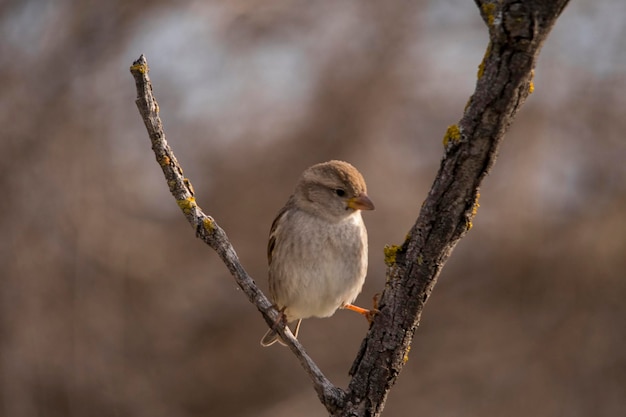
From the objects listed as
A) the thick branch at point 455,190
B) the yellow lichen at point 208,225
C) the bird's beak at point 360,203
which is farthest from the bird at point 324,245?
the thick branch at point 455,190

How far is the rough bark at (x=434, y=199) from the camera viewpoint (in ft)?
8.16

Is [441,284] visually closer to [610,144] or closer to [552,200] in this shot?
[552,200]

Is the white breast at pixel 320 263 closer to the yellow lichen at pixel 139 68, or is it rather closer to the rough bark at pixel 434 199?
the rough bark at pixel 434 199

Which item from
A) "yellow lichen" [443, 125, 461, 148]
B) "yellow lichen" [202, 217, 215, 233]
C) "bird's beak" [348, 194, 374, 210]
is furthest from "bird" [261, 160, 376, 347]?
"yellow lichen" [443, 125, 461, 148]

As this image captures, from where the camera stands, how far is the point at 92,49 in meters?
9.33

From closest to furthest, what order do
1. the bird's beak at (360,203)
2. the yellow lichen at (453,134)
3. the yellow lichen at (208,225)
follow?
the yellow lichen at (453,134) → the yellow lichen at (208,225) → the bird's beak at (360,203)

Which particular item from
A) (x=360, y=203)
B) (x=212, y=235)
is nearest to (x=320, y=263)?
(x=360, y=203)

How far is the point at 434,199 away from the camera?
2.90 meters

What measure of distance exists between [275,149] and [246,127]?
1.57ft

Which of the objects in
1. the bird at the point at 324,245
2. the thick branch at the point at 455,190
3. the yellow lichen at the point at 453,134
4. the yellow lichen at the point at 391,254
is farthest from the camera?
the bird at the point at 324,245

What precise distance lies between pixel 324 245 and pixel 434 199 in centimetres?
184

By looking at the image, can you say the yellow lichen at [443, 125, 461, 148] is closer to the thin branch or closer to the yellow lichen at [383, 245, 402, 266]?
the yellow lichen at [383, 245, 402, 266]

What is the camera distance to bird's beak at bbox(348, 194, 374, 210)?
455 centimetres

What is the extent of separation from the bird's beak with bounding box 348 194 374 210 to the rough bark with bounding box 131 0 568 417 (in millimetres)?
1060
